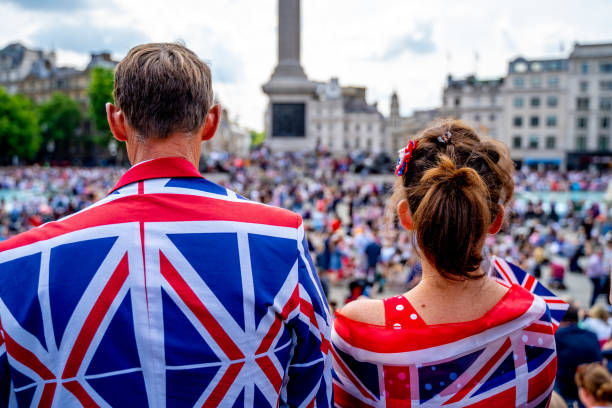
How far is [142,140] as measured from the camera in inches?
71.9

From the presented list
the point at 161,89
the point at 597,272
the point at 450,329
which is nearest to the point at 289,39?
the point at 597,272

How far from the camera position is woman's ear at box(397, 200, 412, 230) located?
2158 millimetres

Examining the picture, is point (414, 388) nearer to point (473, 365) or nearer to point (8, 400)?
point (473, 365)

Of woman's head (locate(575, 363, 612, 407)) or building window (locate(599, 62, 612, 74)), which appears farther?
building window (locate(599, 62, 612, 74))

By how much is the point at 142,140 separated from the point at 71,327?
2.16ft

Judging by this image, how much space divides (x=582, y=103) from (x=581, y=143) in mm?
5170

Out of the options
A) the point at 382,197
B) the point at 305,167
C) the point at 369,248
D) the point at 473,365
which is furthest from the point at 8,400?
the point at 305,167

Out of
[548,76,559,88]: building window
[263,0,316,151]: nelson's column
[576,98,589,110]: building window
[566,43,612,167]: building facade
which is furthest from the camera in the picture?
[548,76,559,88]: building window

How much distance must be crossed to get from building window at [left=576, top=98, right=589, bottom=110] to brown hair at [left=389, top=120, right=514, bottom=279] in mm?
75112

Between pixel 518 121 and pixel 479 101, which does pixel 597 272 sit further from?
pixel 479 101

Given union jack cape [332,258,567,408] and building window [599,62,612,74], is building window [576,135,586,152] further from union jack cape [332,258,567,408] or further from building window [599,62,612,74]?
union jack cape [332,258,567,408]

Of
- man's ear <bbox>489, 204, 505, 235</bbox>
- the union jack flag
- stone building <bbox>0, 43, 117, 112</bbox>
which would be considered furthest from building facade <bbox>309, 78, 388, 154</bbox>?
man's ear <bbox>489, 204, 505, 235</bbox>

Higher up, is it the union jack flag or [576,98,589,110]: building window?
[576,98,589,110]: building window

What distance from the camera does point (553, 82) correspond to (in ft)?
226
